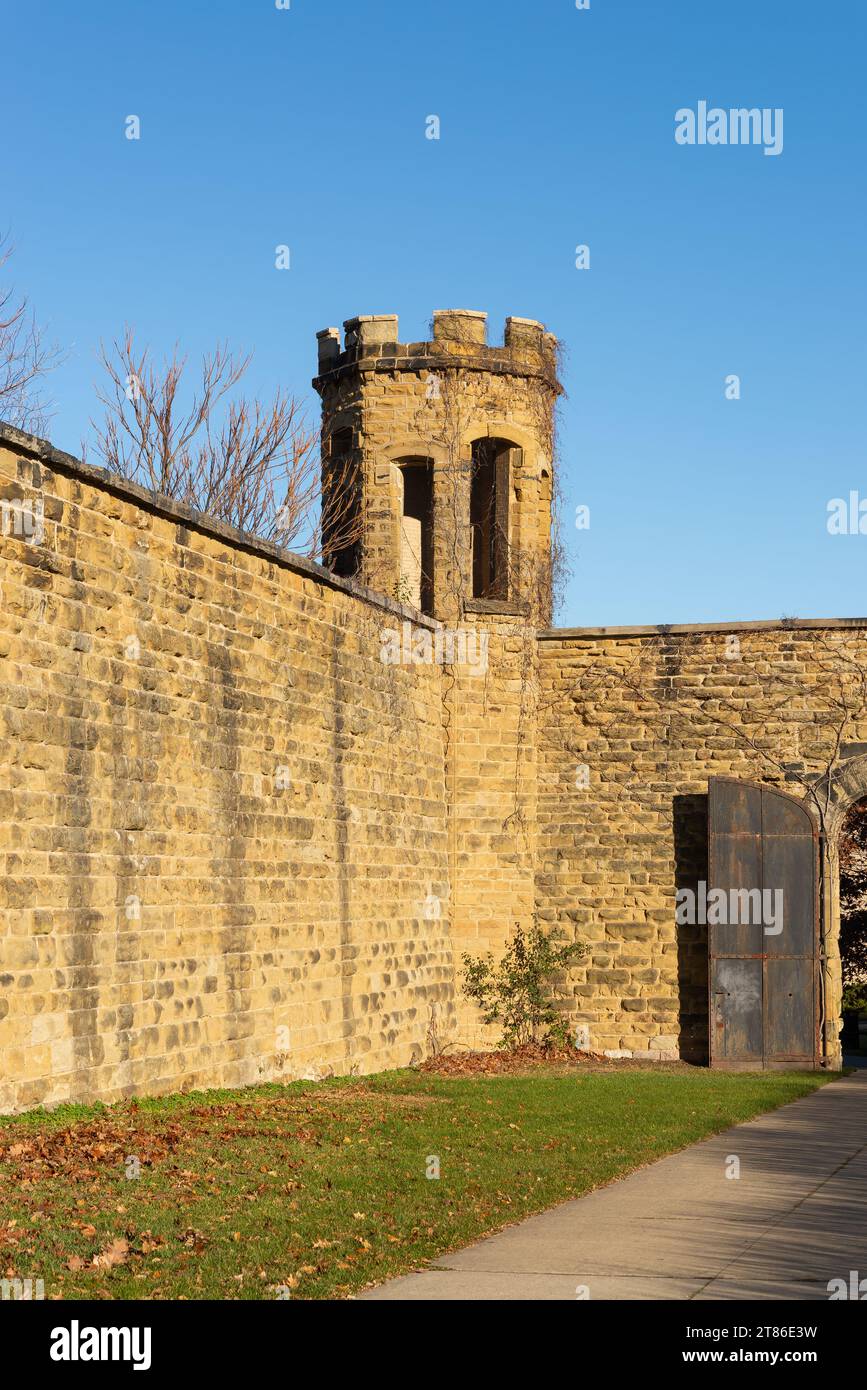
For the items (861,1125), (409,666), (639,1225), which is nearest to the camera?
(639,1225)

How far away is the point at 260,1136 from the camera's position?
9.36 m

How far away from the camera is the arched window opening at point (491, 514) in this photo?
18922 mm

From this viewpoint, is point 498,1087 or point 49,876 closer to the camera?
point 49,876

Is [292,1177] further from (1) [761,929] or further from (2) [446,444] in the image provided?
(2) [446,444]

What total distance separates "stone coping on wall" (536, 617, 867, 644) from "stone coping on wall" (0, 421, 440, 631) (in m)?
3.07

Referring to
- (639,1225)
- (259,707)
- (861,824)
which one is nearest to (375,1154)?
(639,1225)

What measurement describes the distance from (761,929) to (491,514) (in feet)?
19.5

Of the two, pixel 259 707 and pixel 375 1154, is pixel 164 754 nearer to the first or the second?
pixel 259 707

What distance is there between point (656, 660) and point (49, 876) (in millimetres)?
10356

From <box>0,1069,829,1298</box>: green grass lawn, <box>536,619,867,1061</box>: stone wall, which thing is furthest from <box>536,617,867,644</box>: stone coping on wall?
<box>0,1069,829,1298</box>: green grass lawn

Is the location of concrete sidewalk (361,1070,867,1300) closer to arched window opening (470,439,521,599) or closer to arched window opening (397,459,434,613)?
arched window opening (397,459,434,613)

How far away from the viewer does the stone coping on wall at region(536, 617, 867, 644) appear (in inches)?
699

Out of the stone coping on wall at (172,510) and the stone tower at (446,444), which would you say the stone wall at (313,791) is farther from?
the stone tower at (446,444)

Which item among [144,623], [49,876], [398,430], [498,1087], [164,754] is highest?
[398,430]
